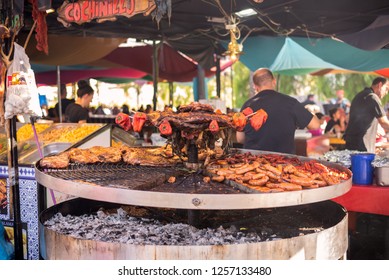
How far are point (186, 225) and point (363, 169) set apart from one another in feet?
6.81

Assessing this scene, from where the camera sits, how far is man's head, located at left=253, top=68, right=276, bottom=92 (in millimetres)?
5336

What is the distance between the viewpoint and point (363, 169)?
15.1ft

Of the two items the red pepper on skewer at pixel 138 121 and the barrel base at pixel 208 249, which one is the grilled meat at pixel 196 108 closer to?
the red pepper on skewer at pixel 138 121

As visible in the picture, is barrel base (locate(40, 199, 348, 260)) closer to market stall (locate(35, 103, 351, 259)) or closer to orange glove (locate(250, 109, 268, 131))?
market stall (locate(35, 103, 351, 259))

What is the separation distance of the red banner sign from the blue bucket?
244 cm

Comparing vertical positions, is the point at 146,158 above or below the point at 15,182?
above

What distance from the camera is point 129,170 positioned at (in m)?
3.75

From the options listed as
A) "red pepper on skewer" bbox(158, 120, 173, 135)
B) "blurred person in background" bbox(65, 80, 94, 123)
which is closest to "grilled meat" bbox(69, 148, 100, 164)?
"red pepper on skewer" bbox(158, 120, 173, 135)

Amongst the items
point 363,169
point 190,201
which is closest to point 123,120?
point 190,201

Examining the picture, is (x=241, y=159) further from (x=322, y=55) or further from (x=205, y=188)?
(x=322, y=55)

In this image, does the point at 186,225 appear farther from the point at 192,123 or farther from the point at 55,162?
the point at 55,162

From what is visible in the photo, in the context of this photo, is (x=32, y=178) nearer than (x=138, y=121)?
No

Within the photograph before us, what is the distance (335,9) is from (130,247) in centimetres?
573

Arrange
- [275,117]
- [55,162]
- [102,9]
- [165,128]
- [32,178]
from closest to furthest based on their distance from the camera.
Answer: [165,128] → [55,162] → [102,9] → [32,178] → [275,117]
